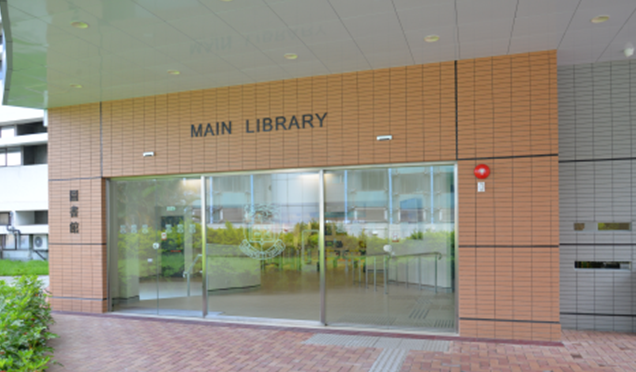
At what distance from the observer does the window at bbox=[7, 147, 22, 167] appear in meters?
25.7

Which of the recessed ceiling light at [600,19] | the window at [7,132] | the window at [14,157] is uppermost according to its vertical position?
the window at [7,132]

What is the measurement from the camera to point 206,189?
799 cm

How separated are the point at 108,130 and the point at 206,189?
231cm

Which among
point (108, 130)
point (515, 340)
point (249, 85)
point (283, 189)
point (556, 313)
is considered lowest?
point (515, 340)

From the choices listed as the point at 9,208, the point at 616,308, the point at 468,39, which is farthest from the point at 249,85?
the point at 9,208

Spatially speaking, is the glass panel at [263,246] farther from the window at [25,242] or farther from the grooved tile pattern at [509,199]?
the window at [25,242]

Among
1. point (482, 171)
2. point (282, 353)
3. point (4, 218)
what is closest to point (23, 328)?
point (282, 353)

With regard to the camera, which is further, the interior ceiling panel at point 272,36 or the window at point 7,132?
the window at point 7,132

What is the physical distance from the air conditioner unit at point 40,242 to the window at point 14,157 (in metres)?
4.26

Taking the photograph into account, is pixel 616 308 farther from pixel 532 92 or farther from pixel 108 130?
pixel 108 130

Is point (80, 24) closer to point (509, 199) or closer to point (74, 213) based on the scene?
point (74, 213)

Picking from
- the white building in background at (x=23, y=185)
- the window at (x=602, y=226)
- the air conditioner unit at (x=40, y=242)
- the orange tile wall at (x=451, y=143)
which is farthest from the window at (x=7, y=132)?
the window at (x=602, y=226)

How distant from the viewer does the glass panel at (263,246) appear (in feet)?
23.9

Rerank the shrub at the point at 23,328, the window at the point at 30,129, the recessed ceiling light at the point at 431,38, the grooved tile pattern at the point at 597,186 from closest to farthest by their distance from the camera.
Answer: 1. the shrub at the point at 23,328
2. the recessed ceiling light at the point at 431,38
3. the grooved tile pattern at the point at 597,186
4. the window at the point at 30,129
